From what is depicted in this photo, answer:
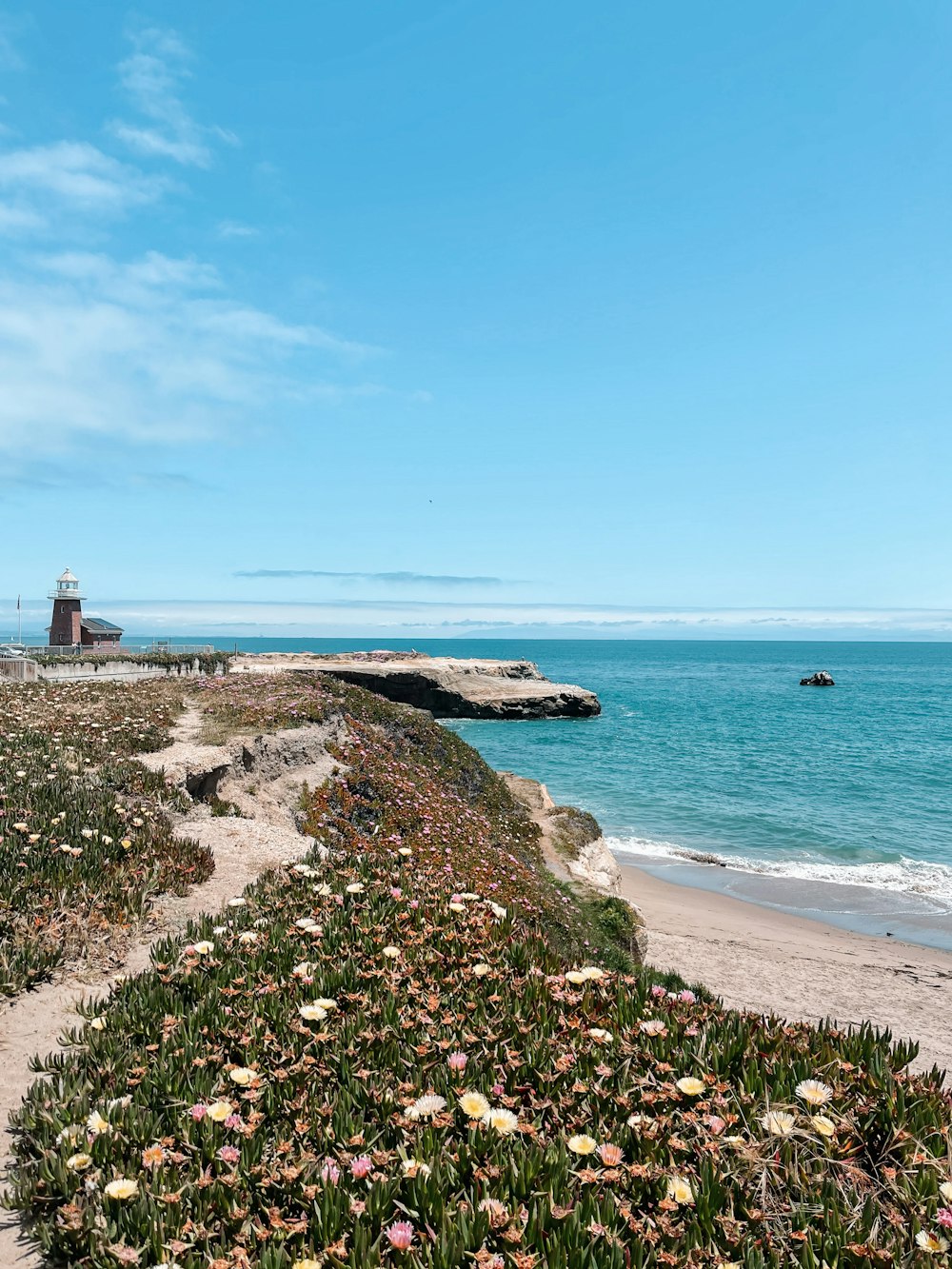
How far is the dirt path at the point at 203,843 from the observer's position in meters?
4.51

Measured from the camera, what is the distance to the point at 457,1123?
3502 millimetres

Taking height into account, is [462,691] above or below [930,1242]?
below

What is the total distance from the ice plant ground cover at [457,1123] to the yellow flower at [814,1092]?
0.01 meters

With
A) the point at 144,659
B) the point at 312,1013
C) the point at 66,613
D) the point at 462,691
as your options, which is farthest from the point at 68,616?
the point at 312,1013

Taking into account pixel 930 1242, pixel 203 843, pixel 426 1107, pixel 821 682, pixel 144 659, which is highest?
pixel 930 1242

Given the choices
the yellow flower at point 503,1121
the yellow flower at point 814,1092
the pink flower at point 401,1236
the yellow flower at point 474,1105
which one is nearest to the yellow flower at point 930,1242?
the yellow flower at point 814,1092

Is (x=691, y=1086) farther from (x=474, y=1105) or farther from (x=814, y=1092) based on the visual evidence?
(x=474, y=1105)

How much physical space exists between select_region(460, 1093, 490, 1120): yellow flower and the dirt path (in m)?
1.88

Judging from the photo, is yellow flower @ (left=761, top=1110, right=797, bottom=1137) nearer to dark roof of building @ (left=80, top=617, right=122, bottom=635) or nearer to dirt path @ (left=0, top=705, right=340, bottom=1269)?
dirt path @ (left=0, top=705, right=340, bottom=1269)

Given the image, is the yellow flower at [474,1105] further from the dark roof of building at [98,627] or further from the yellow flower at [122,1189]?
the dark roof of building at [98,627]

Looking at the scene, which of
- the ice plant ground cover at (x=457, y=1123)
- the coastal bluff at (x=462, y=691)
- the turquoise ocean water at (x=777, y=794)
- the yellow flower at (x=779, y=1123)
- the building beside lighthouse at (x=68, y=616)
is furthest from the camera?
the coastal bluff at (x=462, y=691)

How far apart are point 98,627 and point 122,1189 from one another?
5860 centimetres

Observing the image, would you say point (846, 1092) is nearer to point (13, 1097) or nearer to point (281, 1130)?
point (281, 1130)

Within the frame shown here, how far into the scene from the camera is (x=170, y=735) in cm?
1474
